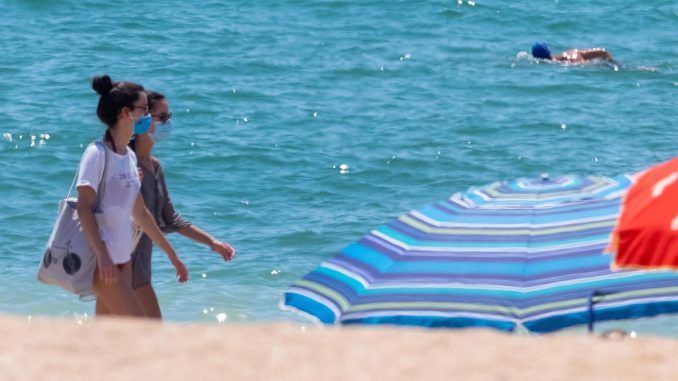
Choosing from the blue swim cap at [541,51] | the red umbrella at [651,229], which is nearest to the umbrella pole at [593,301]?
the red umbrella at [651,229]

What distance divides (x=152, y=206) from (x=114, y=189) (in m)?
0.56

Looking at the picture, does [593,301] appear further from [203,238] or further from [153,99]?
[153,99]

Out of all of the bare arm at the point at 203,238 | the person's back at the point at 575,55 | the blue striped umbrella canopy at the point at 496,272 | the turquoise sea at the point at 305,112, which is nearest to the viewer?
the blue striped umbrella canopy at the point at 496,272

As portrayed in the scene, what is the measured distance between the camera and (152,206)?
5730 millimetres

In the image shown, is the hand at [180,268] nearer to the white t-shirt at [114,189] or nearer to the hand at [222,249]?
the hand at [222,249]

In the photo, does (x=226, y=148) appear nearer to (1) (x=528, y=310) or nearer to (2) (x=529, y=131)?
(2) (x=529, y=131)

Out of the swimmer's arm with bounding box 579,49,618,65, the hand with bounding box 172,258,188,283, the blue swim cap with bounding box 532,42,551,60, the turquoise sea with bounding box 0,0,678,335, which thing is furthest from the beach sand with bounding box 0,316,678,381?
the swimmer's arm with bounding box 579,49,618,65

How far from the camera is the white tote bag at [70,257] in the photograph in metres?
5.23

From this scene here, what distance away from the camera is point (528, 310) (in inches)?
218

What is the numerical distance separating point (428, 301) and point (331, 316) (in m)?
0.39

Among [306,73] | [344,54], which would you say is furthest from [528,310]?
[344,54]

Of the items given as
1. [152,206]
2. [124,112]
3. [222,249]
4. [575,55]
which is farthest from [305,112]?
[124,112]

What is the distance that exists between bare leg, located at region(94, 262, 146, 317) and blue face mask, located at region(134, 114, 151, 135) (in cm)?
56

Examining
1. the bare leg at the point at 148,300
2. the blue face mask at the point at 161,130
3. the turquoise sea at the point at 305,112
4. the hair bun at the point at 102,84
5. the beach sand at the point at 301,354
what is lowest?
the turquoise sea at the point at 305,112
